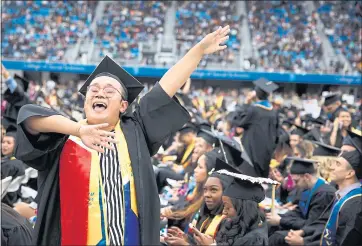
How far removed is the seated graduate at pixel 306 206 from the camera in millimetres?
5223

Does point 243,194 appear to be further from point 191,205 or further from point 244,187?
point 191,205

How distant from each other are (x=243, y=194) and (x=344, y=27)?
101 feet

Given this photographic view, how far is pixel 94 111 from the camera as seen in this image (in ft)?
9.11

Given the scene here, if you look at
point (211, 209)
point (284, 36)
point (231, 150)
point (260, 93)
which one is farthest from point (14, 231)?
point (284, 36)

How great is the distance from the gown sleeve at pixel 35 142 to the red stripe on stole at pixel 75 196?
92 millimetres

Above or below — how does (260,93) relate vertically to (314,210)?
above

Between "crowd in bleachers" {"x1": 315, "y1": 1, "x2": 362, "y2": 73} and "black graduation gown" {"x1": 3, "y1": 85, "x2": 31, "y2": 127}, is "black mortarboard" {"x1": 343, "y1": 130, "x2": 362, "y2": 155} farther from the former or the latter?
"crowd in bleachers" {"x1": 315, "y1": 1, "x2": 362, "y2": 73}

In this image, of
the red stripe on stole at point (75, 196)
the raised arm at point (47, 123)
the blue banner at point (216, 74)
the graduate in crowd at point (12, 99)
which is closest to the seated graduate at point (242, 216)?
the red stripe on stole at point (75, 196)

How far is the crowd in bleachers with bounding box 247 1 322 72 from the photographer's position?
1161 inches

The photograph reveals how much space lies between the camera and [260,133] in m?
8.68

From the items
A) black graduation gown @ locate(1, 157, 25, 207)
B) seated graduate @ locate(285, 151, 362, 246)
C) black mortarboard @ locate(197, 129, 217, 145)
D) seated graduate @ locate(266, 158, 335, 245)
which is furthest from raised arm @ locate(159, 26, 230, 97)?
black mortarboard @ locate(197, 129, 217, 145)

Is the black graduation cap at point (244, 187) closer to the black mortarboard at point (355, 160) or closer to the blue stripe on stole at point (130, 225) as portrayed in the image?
the black mortarboard at point (355, 160)

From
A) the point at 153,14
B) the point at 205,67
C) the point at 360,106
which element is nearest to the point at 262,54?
the point at 205,67

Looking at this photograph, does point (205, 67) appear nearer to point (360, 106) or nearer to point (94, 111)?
point (360, 106)
